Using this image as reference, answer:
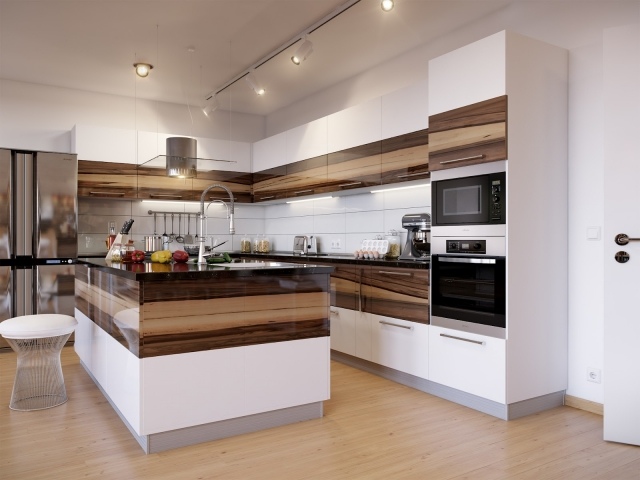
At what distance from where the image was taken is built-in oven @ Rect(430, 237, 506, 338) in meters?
3.07

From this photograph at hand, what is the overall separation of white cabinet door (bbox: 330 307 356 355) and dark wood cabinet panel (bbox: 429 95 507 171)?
1.44 metres

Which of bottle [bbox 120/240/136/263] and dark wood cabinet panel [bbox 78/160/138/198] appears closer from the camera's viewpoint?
bottle [bbox 120/240/136/263]

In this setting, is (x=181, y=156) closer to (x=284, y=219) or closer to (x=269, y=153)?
(x=269, y=153)

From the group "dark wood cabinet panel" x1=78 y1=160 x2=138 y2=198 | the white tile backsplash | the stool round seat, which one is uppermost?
"dark wood cabinet panel" x1=78 y1=160 x2=138 y2=198

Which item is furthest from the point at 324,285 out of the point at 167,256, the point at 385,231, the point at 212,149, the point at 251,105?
the point at 251,105

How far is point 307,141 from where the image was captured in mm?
5340

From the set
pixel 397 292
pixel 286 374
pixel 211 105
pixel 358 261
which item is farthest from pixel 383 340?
pixel 211 105

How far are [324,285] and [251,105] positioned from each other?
3.93 m

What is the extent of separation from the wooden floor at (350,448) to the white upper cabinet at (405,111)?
2.06m

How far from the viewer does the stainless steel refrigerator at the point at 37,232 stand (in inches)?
195

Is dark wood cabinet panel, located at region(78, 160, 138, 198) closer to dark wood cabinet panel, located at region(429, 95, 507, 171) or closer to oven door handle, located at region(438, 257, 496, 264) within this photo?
dark wood cabinet panel, located at region(429, 95, 507, 171)

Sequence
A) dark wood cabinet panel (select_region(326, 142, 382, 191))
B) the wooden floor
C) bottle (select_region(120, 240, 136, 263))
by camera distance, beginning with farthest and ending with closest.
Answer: dark wood cabinet panel (select_region(326, 142, 382, 191)) < bottle (select_region(120, 240, 136, 263)) < the wooden floor

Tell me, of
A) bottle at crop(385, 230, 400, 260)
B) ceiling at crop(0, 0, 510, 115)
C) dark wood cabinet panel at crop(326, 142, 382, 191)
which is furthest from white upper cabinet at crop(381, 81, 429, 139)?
bottle at crop(385, 230, 400, 260)

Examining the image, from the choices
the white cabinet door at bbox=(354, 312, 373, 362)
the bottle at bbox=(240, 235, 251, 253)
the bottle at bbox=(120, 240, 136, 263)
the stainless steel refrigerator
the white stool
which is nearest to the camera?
the white stool
